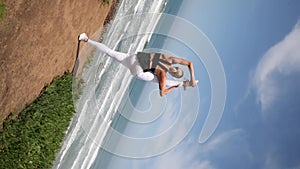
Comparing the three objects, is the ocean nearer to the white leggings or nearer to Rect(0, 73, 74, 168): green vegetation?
Rect(0, 73, 74, 168): green vegetation

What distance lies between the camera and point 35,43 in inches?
225

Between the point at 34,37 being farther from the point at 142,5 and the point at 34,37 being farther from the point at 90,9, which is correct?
the point at 142,5

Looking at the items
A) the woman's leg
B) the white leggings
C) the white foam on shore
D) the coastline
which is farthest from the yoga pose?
the white foam on shore

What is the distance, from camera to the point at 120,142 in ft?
24.4

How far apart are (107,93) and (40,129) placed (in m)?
1.90

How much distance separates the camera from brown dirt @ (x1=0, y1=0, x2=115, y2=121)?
5.29m

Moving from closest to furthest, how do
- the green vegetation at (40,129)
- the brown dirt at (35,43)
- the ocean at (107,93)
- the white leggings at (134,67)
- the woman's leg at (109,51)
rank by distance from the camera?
the brown dirt at (35,43)
the green vegetation at (40,129)
the white leggings at (134,67)
the woman's leg at (109,51)
the ocean at (107,93)

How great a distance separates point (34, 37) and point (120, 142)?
226 cm

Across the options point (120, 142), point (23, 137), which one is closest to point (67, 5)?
point (23, 137)

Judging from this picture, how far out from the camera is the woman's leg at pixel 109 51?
6137mm

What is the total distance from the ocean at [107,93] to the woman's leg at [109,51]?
0.38m

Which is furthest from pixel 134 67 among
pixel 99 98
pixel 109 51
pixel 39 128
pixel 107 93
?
pixel 107 93

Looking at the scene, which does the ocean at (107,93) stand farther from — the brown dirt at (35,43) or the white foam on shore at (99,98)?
the brown dirt at (35,43)

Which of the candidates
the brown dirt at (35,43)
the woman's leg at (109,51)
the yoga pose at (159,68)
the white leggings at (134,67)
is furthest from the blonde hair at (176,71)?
the brown dirt at (35,43)
